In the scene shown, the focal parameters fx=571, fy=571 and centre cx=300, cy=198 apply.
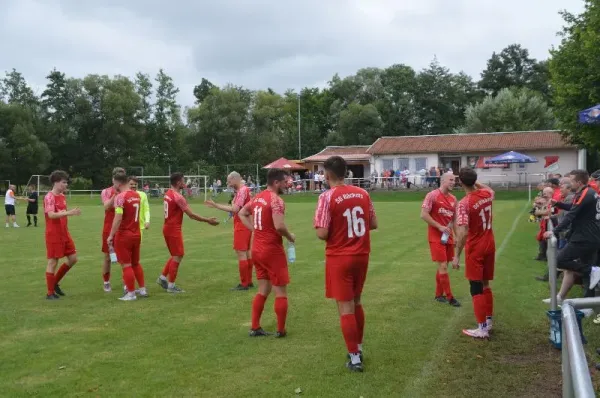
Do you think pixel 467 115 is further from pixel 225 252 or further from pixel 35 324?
pixel 35 324

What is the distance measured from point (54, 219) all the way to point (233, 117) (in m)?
56.8

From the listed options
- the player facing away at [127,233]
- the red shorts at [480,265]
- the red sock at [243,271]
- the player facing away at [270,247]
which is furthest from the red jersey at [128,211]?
the red shorts at [480,265]

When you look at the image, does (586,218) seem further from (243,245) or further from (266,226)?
(243,245)

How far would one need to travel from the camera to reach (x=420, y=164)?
54.3 meters

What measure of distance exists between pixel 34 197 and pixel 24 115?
142 ft

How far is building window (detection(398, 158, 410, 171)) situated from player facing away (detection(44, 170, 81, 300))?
4730cm

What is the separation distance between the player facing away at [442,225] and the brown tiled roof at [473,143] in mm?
43522

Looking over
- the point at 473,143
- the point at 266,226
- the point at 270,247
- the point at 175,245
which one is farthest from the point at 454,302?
the point at 473,143

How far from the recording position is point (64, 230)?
32.1 feet

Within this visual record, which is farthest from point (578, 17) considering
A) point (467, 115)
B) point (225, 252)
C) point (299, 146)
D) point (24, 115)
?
point (24, 115)

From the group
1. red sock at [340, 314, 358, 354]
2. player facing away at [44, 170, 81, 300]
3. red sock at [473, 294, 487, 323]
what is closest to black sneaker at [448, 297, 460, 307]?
red sock at [473, 294, 487, 323]

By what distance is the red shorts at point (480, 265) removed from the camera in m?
6.99

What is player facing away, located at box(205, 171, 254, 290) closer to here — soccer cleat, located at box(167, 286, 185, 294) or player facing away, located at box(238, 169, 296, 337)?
soccer cleat, located at box(167, 286, 185, 294)

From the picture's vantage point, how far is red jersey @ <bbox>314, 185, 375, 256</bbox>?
5.85 meters
